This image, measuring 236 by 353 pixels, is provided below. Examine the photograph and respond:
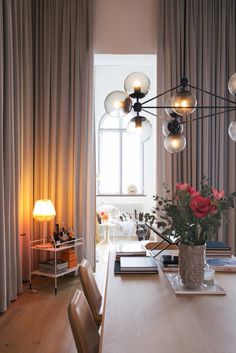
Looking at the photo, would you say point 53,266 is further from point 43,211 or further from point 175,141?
point 175,141

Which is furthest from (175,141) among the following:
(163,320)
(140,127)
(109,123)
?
(109,123)

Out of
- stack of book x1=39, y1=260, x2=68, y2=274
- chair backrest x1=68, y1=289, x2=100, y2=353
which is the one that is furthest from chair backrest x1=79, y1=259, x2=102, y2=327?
stack of book x1=39, y1=260, x2=68, y2=274

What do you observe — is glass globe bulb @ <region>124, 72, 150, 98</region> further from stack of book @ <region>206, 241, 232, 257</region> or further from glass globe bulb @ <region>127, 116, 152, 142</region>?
stack of book @ <region>206, 241, 232, 257</region>

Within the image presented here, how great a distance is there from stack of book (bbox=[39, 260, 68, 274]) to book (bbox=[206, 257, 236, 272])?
2.08 metres

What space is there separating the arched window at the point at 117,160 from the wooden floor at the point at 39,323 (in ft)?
13.5

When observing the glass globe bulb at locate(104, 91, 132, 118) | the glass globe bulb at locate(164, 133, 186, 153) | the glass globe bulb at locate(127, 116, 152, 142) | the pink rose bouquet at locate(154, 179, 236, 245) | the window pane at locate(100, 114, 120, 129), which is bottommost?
the pink rose bouquet at locate(154, 179, 236, 245)

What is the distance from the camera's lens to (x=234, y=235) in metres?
4.54

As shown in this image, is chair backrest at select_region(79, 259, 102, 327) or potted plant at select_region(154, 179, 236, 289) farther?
chair backrest at select_region(79, 259, 102, 327)

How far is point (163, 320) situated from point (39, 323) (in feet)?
6.70

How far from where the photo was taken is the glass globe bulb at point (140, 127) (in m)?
2.54

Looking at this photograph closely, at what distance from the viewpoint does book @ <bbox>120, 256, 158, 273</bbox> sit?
202 cm

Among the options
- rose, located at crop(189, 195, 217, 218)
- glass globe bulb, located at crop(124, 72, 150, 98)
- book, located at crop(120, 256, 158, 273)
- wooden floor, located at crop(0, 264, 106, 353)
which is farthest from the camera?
wooden floor, located at crop(0, 264, 106, 353)

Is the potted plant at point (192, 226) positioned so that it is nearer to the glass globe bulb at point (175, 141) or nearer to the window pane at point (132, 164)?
the glass globe bulb at point (175, 141)

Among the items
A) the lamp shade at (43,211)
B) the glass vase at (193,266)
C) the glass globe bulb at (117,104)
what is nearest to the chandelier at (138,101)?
the glass globe bulb at (117,104)
